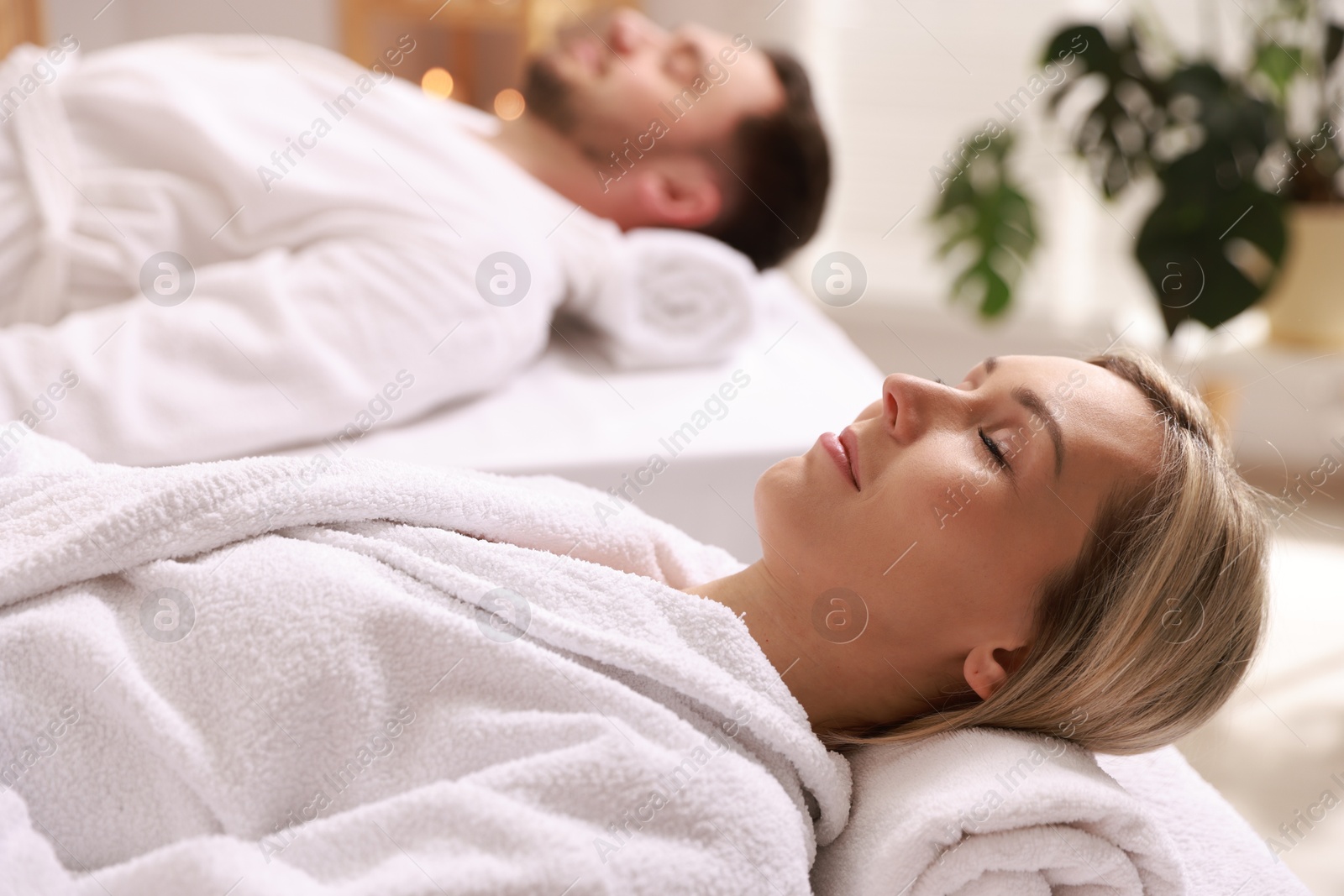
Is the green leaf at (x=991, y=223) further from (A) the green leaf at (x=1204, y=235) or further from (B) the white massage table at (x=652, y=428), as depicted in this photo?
(B) the white massage table at (x=652, y=428)

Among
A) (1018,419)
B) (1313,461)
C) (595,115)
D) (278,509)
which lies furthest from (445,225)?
(1313,461)

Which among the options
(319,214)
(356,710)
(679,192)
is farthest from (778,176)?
(356,710)

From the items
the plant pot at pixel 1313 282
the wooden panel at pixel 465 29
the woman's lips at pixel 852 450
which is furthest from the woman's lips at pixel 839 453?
the wooden panel at pixel 465 29

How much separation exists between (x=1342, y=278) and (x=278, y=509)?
241 cm

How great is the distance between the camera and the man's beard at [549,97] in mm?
1780

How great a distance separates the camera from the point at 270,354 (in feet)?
4.15

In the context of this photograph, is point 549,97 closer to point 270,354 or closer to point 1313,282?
point 270,354

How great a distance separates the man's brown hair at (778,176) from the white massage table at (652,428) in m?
0.28

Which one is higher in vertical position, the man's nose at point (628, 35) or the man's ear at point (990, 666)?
the man's ear at point (990, 666)

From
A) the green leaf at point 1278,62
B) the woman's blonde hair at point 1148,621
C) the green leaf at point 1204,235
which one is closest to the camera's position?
the woman's blonde hair at point 1148,621

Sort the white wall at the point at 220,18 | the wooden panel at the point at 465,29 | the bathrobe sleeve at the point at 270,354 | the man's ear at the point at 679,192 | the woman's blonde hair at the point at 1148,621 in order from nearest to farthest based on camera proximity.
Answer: the woman's blonde hair at the point at 1148,621 < the bathrobe sleeve at the point at 270,354 < the man's ear at the point at 679,192 < the wooden panel at the point at 465,29 < the white wall at the point at 220,18

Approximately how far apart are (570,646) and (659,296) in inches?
37.3

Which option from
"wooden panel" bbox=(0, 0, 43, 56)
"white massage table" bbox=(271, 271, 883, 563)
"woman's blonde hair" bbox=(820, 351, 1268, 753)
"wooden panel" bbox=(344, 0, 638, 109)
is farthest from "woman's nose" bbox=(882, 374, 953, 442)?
"wooden panel" bbox=(0, 0, 43, 56)

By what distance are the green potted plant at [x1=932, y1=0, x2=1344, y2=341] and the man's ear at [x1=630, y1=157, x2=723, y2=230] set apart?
0.92 metres
